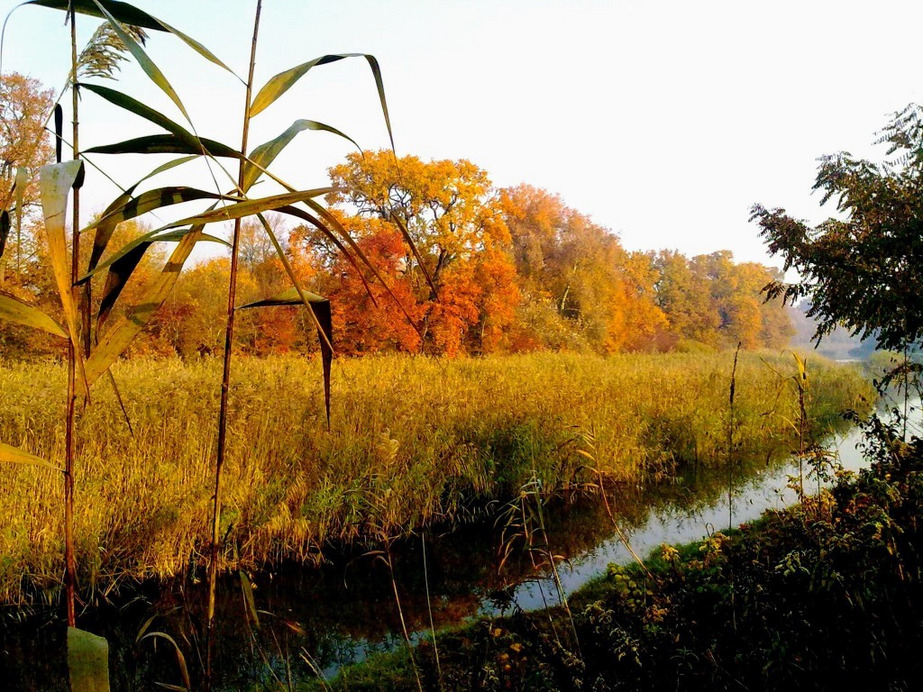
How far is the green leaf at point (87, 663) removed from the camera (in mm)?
747

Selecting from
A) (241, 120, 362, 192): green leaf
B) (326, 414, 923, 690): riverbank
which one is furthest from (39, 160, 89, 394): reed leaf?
(326, 414, 923, 690): riverbank

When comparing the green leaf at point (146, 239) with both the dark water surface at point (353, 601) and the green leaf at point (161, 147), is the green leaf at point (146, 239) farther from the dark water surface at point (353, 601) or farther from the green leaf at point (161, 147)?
the dark water surface at point (353, 601)

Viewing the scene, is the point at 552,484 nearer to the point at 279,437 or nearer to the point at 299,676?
the point at 279,437

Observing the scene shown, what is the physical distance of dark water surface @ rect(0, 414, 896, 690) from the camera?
3010 millimetres

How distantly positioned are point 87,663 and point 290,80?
1016 millimetres

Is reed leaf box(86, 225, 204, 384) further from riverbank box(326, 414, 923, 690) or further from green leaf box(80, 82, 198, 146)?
riverbank box(326, 414, 923, 690)

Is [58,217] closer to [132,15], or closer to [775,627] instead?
[132,15]

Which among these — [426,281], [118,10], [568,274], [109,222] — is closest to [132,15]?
[118,10]

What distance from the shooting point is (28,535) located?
3643 mm

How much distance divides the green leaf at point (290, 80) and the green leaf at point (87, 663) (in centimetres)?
90

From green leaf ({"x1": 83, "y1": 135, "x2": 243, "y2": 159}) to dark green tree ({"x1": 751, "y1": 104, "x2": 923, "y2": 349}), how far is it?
3613mm

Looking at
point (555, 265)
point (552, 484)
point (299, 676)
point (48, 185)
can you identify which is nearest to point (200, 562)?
point (299, 676)

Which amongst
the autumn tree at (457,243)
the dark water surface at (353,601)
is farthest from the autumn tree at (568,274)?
the dark water surface at (353,601)

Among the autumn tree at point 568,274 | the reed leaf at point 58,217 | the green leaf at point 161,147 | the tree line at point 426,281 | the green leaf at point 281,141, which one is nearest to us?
the reed leaf at point 58,217
